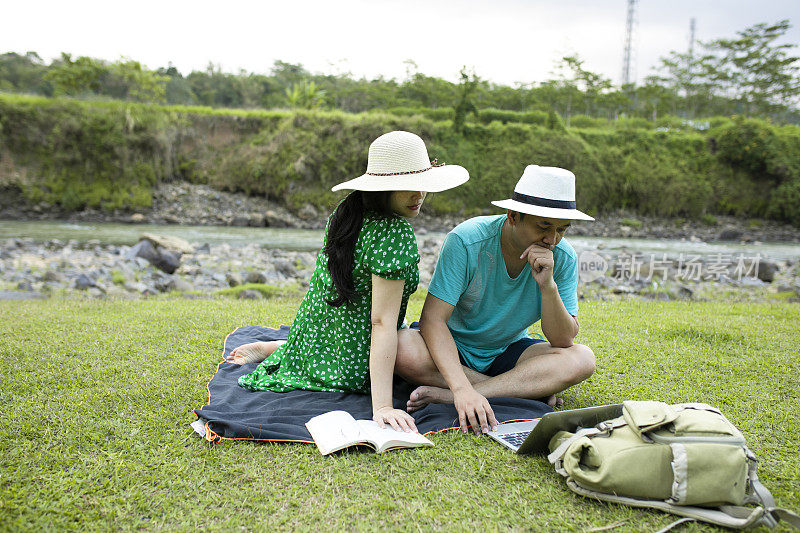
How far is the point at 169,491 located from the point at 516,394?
5.05 feet

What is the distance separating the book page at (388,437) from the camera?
2.02 m

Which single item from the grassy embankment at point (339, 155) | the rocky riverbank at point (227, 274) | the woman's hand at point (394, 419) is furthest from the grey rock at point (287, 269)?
the grassy embankment at point (339, 155)

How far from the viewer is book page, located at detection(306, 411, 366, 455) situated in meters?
2.00

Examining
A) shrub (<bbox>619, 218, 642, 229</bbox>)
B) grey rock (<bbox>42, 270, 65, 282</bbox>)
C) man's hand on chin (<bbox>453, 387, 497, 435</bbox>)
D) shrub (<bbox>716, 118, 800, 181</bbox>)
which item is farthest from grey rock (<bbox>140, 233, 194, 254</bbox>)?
shrub (<bbox>716, 118, 800, 181</bbox>)

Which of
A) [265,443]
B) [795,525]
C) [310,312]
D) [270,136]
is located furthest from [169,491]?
[270,136]

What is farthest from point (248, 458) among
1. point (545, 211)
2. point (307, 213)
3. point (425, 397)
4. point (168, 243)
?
point (307, 213)

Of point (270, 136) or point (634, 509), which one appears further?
point (270, 136)

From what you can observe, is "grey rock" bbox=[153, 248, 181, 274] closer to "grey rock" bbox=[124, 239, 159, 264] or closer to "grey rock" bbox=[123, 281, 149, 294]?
"grey rock" bbox=[124, 239, 159, 264]

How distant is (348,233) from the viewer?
231 cm

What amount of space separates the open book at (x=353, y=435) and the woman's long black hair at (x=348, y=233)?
1.71 ft

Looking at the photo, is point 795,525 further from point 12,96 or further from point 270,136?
point 12,96

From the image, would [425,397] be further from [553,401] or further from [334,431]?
[553,401]

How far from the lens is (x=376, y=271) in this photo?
2201 mm

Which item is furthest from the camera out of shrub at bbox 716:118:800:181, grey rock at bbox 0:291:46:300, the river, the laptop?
shrub at bbox 716:118:800:181
